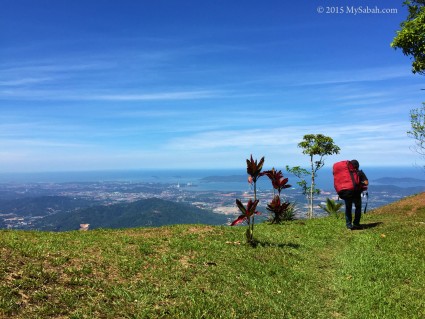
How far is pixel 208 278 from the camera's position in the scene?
7738mm

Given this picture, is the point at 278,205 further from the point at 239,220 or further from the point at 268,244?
the point at 239,220

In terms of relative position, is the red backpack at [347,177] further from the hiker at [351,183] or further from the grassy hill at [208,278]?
the grassy hill at [208,278]

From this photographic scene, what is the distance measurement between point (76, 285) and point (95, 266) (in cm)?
116

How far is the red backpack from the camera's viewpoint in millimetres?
13867

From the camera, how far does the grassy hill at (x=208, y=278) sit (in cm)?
586

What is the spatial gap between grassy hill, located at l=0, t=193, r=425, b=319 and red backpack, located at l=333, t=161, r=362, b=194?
2614 mm

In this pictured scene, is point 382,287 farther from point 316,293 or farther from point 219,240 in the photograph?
point 219,240

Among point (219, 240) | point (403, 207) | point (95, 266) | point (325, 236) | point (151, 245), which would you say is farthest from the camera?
point (403, 207)

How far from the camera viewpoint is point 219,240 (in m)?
11.8

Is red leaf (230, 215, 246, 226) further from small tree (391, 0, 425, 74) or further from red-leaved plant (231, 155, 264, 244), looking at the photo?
small tree (391, 0, 425, 74)

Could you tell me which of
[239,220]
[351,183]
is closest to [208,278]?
[239,220]

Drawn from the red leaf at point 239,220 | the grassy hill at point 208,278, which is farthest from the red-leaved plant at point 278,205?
the red leaf at point 239,220

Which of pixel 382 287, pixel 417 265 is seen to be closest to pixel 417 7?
pixel 417 265

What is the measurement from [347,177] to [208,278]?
8.93m
